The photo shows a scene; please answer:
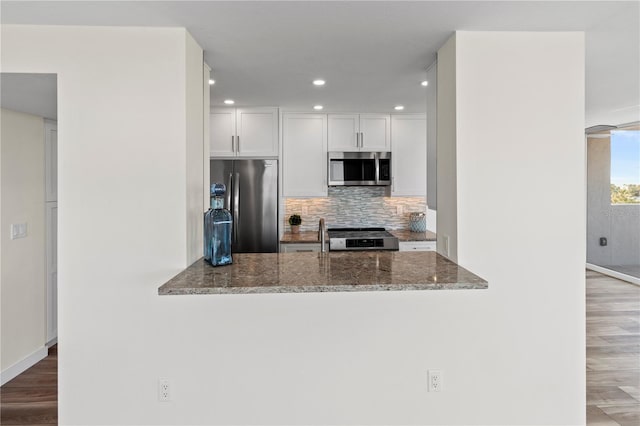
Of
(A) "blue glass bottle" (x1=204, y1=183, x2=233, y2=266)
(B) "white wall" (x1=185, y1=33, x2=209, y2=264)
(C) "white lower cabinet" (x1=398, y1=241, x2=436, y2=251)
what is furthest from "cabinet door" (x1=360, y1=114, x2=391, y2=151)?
(A) "blue glass bottle" (x1=204, y1=183, x2=233, y2=266)

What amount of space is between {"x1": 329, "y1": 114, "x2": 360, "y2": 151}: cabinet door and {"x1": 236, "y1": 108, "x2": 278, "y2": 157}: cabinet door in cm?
62

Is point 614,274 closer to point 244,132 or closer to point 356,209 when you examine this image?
point 356,209

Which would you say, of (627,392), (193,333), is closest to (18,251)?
(193,333)

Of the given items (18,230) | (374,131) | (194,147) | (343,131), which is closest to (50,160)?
(18,230)

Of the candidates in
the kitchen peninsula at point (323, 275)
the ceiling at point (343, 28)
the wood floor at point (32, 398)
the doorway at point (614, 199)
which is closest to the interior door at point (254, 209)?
the ceiling at point (343, 28)

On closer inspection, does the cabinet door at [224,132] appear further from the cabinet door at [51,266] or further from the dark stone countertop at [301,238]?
the cabinet door at [51,266]

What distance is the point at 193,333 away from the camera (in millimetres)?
2018

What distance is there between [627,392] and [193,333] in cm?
303

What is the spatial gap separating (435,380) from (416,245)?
2178 millimetres

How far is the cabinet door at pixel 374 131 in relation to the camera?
14.1 feet

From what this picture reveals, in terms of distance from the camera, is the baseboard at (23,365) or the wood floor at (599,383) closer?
the wood floor at (599,383)

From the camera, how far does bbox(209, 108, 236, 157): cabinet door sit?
161 inches

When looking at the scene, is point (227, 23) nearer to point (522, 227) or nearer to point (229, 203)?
point (522, 227)

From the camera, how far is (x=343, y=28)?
2045 millimetres
